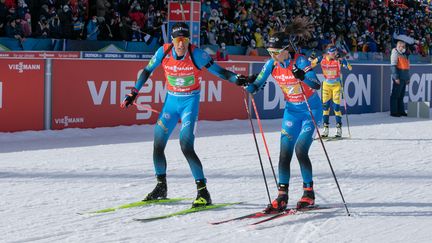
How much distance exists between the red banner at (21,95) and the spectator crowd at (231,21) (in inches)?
180

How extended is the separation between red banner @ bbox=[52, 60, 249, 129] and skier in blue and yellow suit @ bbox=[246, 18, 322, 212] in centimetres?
684

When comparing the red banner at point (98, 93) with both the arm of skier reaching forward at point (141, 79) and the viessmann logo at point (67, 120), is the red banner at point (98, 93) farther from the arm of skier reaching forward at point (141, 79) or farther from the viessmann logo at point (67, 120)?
the arm of skier reaching forward at point (141, 79)

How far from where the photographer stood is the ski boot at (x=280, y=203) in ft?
22.3

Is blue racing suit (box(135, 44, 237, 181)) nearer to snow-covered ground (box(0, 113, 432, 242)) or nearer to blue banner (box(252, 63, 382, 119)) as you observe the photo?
snow-covered ground (box(0, 113, 432, 242))

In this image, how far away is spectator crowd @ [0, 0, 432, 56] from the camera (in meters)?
17.9

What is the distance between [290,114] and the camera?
7.07 meters

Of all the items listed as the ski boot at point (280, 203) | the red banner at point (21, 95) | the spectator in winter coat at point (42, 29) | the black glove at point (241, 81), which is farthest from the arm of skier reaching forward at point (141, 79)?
the spectator in winter coat at point (42, 29)

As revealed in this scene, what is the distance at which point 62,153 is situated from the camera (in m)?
11.0

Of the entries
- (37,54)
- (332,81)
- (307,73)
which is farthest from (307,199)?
(37,54)

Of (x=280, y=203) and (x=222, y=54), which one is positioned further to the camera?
(x=222, y=54)

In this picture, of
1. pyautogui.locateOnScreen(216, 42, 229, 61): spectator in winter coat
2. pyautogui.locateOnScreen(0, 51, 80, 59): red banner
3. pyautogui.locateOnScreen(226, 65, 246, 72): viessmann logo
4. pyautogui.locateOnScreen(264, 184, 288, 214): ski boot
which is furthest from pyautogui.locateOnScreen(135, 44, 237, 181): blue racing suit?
pyautogui.locateOnScreen(216, 42, 229, 61): spectator in winter coat

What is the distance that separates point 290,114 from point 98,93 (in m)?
7.24

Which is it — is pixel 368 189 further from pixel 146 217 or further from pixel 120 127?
pixel 120 127

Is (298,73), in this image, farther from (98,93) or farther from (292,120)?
(98,93)
